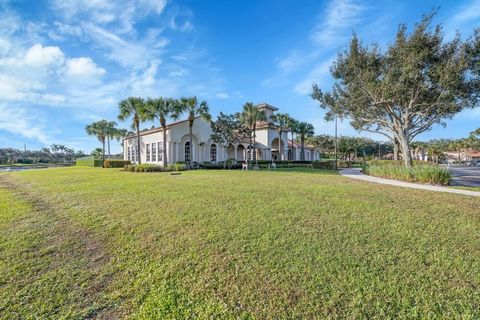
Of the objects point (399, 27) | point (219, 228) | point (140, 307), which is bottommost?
point (140, 307)

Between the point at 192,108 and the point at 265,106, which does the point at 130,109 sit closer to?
the point at 192,108

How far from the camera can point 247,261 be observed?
466cm

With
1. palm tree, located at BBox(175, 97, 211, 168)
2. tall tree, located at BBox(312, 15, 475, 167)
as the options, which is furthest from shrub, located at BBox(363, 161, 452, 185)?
palm tree, located at BBox(175, 97, 211, 168)

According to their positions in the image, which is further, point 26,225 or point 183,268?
point 26,225

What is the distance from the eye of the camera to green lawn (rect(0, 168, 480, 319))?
3.54m

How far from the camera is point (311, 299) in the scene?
3625 mm

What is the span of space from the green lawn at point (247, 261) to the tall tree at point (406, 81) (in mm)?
10173

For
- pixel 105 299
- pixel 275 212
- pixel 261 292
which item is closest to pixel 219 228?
pixel 275 212

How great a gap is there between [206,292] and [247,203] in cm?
456

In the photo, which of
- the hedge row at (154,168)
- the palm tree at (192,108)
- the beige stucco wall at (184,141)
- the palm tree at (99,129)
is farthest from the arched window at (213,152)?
the palm tree at (99,129)

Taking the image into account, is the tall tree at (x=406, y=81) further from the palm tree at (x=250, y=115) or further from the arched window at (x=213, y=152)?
the arched window at (x=213, y=152)

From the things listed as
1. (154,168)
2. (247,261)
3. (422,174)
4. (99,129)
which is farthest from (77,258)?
(99,129)

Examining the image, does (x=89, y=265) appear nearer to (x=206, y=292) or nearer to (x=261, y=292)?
(x=206, y=292)

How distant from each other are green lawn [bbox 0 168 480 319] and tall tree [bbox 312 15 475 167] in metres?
10.2
